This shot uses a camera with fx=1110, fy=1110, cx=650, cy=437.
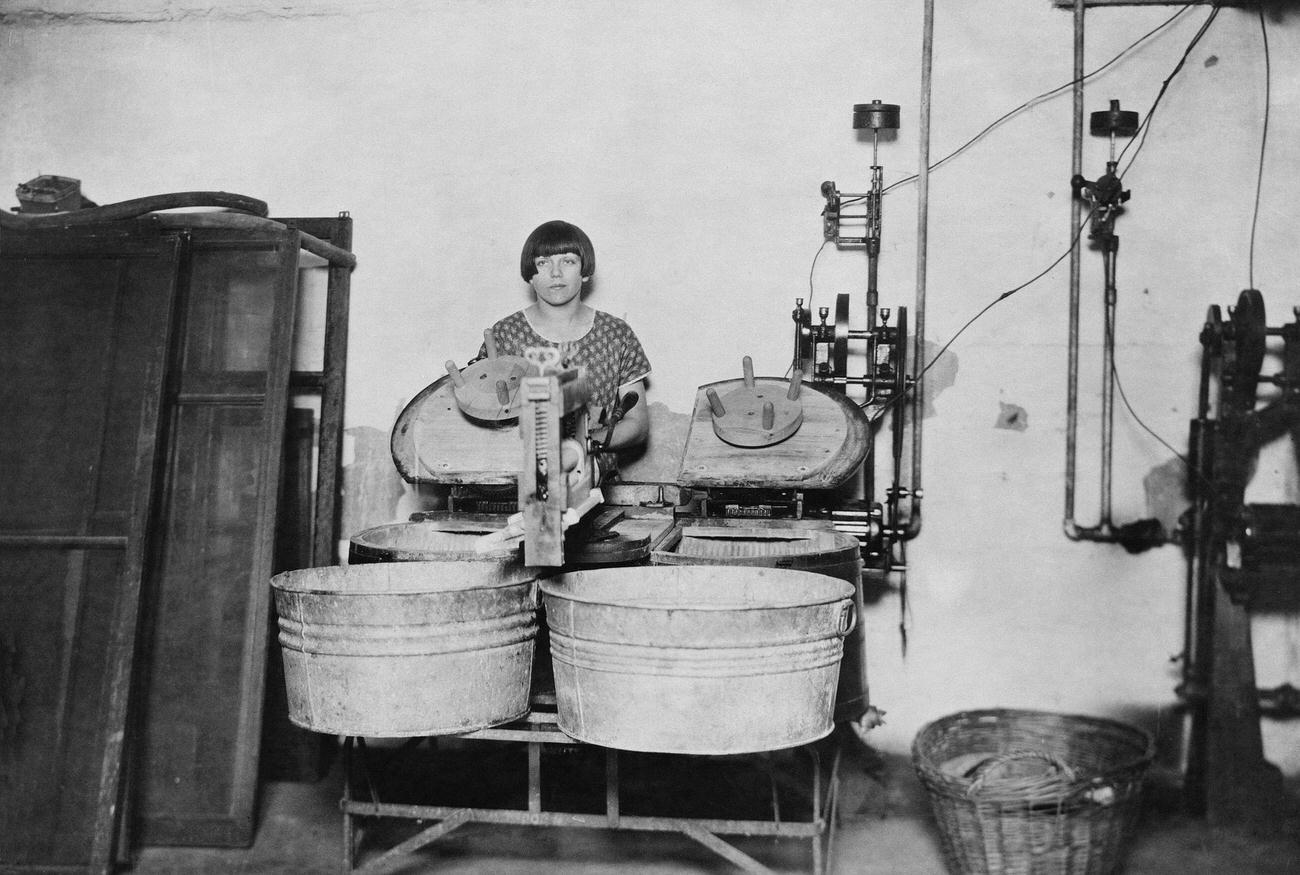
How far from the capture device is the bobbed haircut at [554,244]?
3848 millimetres

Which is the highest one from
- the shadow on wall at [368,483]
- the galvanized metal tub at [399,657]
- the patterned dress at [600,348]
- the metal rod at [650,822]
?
the patterned dress at [600,348]

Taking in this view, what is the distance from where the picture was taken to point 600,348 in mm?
3906

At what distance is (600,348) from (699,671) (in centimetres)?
196

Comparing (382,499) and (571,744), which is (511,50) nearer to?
(382,499)

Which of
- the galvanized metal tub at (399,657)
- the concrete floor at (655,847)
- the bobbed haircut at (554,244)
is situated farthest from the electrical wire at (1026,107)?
the galvanized metal tub at (399,657)

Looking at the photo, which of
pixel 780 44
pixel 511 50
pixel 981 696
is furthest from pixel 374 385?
pixel 981 696

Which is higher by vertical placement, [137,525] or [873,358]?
[873,358]

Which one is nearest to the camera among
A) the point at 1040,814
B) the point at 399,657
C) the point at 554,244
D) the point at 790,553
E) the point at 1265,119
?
the point at 399,657

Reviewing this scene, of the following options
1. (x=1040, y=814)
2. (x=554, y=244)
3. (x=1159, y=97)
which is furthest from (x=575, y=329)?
(x=1159, y=97)

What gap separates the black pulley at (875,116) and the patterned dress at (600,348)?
1.11 m

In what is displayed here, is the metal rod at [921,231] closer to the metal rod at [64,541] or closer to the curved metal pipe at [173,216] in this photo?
the curved metal pipe at [173,216]

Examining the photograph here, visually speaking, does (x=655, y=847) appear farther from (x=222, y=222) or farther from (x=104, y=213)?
(x=104, y=213)

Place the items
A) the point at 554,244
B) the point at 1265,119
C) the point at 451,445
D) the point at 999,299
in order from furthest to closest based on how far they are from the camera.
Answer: the point at 999,299 → the point at 1265,119 → the point at 554,244 → the point at 451,445

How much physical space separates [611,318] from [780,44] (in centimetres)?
124
